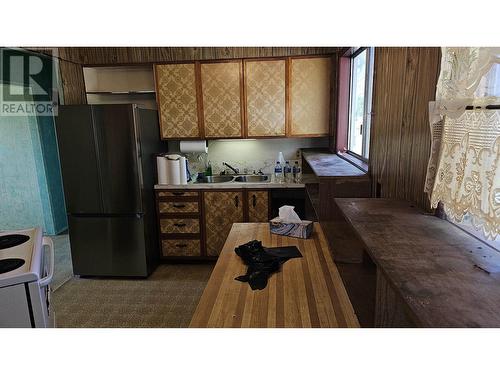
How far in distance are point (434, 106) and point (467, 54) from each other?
23 centimetres

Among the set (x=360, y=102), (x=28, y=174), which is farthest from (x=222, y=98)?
(x=28, y=174)

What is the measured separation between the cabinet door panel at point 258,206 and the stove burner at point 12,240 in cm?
205

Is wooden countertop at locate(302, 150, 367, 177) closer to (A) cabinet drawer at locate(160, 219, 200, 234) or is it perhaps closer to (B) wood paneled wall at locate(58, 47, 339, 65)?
(B) wood paneled wall at locate(58, 47, 339, 65)

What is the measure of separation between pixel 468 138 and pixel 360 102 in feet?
6.70

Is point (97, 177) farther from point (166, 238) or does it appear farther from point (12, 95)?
point (12, 95)

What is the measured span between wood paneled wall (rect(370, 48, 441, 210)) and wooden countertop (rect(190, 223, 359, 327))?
51 cm

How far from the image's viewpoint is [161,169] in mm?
3316

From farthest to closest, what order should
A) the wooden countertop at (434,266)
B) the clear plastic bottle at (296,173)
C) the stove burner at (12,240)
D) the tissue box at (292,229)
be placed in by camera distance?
the clear plastic bottle at (296,173)
the tissue box at (292,229)
the stove burner at (12,240)
the wooden countertop at (434,266)

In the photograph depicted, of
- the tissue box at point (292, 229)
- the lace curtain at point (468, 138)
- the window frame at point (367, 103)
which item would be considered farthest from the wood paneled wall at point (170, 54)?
the lace curtain at point (468, 138)

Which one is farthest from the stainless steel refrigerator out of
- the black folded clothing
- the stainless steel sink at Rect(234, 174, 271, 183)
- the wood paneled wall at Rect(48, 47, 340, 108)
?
the black folded clothing

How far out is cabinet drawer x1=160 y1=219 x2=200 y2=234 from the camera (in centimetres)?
342

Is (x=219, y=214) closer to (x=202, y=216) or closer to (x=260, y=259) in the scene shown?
(x=202, y=216)

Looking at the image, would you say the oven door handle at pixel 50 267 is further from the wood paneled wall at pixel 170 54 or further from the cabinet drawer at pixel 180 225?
the wood paneled wall at pixel 170 54

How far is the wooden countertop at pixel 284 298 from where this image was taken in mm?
1140
